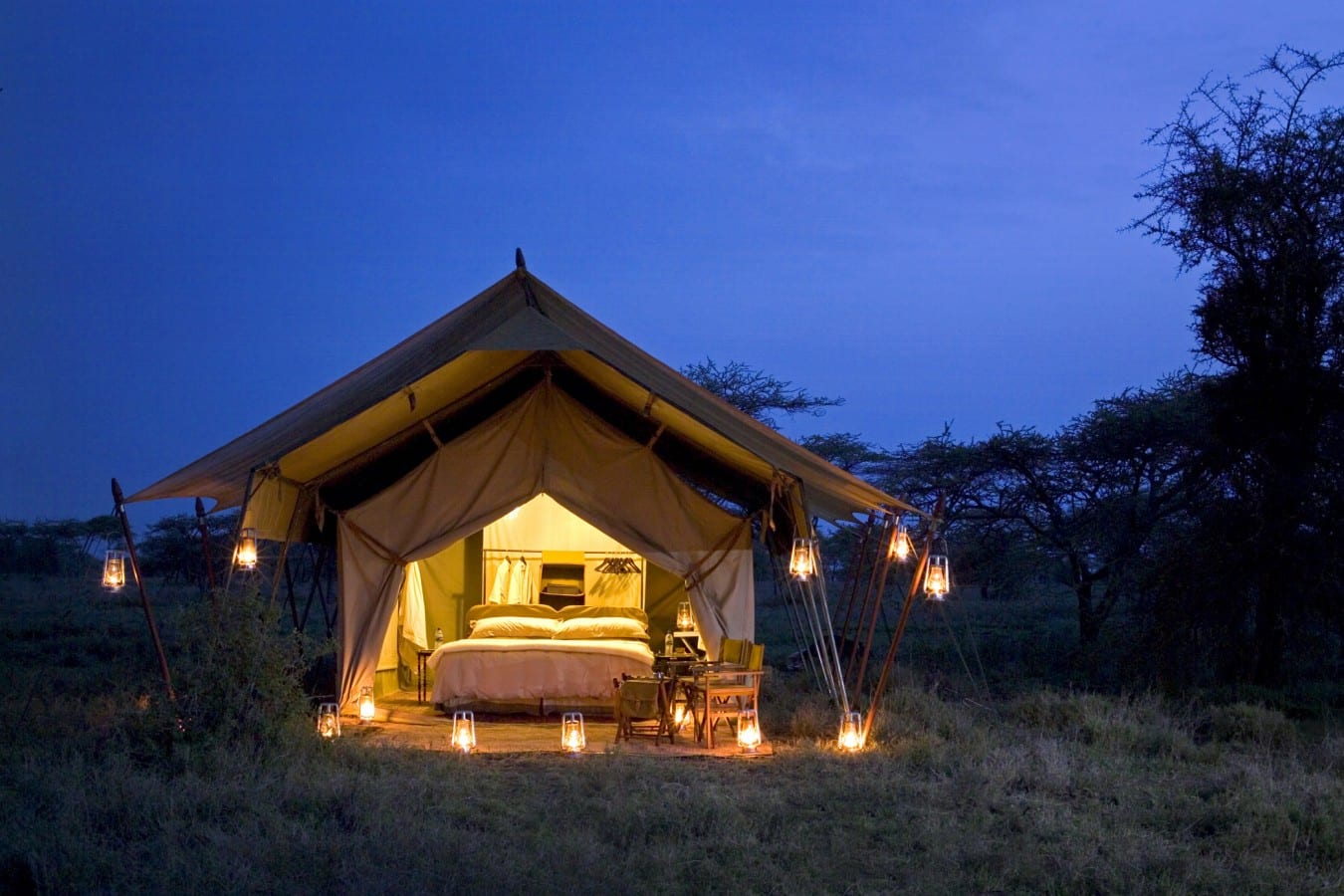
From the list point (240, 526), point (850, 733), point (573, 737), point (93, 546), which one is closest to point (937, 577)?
point (850, 733)

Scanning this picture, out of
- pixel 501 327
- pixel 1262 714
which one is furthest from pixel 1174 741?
pixel 501 327

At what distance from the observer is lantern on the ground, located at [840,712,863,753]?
8234 millimetres

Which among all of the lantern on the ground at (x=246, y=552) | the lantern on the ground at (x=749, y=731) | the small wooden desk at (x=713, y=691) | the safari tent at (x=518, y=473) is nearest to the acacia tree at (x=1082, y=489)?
the safari tent at (x=518, y=473)

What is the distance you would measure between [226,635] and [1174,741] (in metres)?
6.04

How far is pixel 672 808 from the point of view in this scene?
6047 mm

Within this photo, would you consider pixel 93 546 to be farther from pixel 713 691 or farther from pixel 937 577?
pixel 937 577

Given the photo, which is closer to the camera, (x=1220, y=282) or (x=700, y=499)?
(x=700, y=499)

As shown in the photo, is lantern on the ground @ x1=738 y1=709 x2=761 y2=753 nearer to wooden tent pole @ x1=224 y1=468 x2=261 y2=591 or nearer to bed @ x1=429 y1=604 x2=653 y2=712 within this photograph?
bed @ x1=429 y1=604 x2=653 y2=712

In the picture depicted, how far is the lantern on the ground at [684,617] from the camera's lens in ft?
39.7

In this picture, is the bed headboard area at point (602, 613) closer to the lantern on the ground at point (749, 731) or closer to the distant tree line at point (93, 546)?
the lantern on the ground at point (749, 731)

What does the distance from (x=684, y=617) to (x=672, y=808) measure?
6.17 meters

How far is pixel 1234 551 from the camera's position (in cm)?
1132

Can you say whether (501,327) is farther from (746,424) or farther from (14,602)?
(14,602)

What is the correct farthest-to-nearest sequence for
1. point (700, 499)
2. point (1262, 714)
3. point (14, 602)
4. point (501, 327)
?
point (14, 602), point (700, 499), point (1262, 714), point (501, 327)
